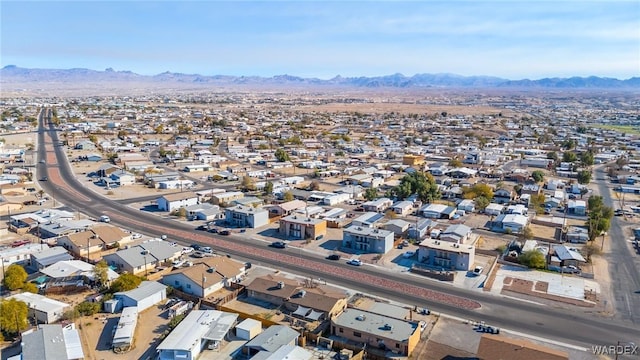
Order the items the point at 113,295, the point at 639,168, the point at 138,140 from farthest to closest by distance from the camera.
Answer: the point at 138,140 < the point at 639,168 < the point at 113,295

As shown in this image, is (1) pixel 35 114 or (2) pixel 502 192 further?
(1) pixel 35 114

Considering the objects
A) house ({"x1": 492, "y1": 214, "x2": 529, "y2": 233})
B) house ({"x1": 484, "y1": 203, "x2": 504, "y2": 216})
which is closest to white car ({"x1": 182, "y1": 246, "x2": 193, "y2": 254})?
house ({"x1": 492, "y1": 214, "x2": 529, "y2": 233})

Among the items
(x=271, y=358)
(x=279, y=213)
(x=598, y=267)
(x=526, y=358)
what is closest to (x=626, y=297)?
(x=598, y=267)

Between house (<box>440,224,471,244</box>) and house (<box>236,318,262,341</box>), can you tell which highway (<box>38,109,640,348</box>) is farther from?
house (<box>236,318,262,341</box>)

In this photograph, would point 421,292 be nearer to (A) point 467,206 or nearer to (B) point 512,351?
(B) point 512,351

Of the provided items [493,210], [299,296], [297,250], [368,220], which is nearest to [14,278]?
[299,296]

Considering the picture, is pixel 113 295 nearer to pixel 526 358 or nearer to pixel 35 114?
pixel 526 358
